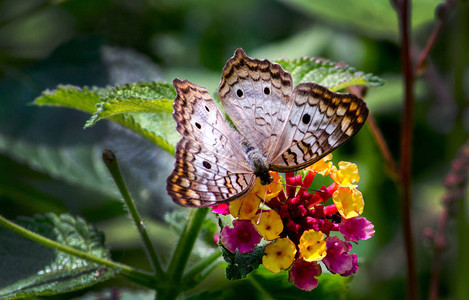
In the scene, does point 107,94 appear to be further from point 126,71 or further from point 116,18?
point 116,18

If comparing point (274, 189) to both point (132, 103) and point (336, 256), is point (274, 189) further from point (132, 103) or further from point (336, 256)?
point (132, 103)

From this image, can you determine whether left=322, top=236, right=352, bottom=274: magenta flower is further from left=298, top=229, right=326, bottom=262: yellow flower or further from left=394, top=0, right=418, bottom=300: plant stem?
left=394, top=0, right=418, bottom=300: plant stem

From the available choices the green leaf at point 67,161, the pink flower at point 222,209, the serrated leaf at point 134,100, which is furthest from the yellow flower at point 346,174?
the green leaf at point 67,161

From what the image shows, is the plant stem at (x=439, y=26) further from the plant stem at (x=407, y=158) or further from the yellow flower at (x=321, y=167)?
the yellow flower at (x=321, y=167)

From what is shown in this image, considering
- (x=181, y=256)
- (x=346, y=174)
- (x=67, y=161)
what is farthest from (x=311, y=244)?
(x=67, y=161)

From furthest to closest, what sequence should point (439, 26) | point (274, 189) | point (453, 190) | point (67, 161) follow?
point (67, 161), point (439, 26), point (453, 190), point (274, 189)

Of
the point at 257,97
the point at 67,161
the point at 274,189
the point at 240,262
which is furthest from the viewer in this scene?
the point at 67,161

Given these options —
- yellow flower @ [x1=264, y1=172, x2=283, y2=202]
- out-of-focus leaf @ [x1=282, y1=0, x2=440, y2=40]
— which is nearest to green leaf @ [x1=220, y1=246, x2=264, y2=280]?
yellow flower @ [x1=264, y1=172, x2=283, y2=202]

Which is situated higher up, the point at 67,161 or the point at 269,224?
the point at 67,161
